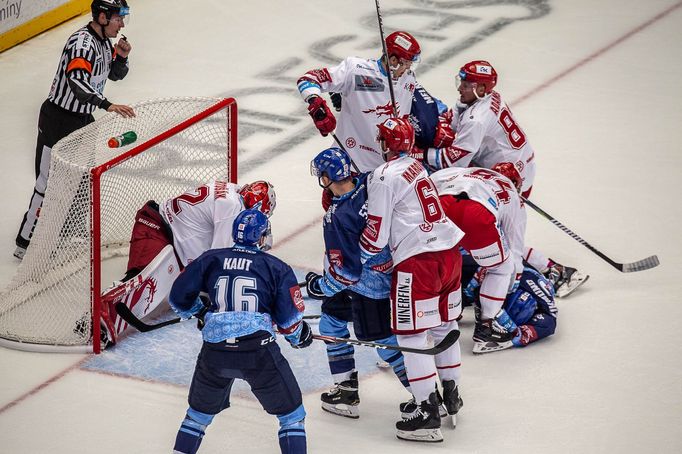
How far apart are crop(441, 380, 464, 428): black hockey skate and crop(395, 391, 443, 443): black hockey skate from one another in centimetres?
5

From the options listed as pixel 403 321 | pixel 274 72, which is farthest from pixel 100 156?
pixel 274 72

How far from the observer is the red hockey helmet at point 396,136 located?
5.02 m

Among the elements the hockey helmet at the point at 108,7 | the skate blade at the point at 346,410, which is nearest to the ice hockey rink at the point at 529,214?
the skate blade at the point at 346,410

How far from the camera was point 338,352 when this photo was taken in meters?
5.27

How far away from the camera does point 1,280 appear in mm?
6449

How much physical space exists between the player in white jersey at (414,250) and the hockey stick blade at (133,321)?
1.19 metres

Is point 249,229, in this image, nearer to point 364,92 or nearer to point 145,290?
point 145,290

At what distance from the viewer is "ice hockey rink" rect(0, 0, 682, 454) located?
519 cm

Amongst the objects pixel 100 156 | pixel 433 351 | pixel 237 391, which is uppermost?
pixel 100 156

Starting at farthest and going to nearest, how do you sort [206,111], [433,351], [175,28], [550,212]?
1. [175,28]
2. [550,212]
3. [206,111]
4. [433,351]

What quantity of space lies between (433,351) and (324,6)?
555 centimetres

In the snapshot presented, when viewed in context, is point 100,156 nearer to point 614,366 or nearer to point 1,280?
point 1,280

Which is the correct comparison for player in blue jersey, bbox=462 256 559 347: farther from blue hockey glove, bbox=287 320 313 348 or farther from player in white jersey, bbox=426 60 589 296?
blue hockey glove, bbox=287 320 313 348

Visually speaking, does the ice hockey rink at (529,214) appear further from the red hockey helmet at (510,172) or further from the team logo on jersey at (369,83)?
the team logo on jersey at (369,83)
